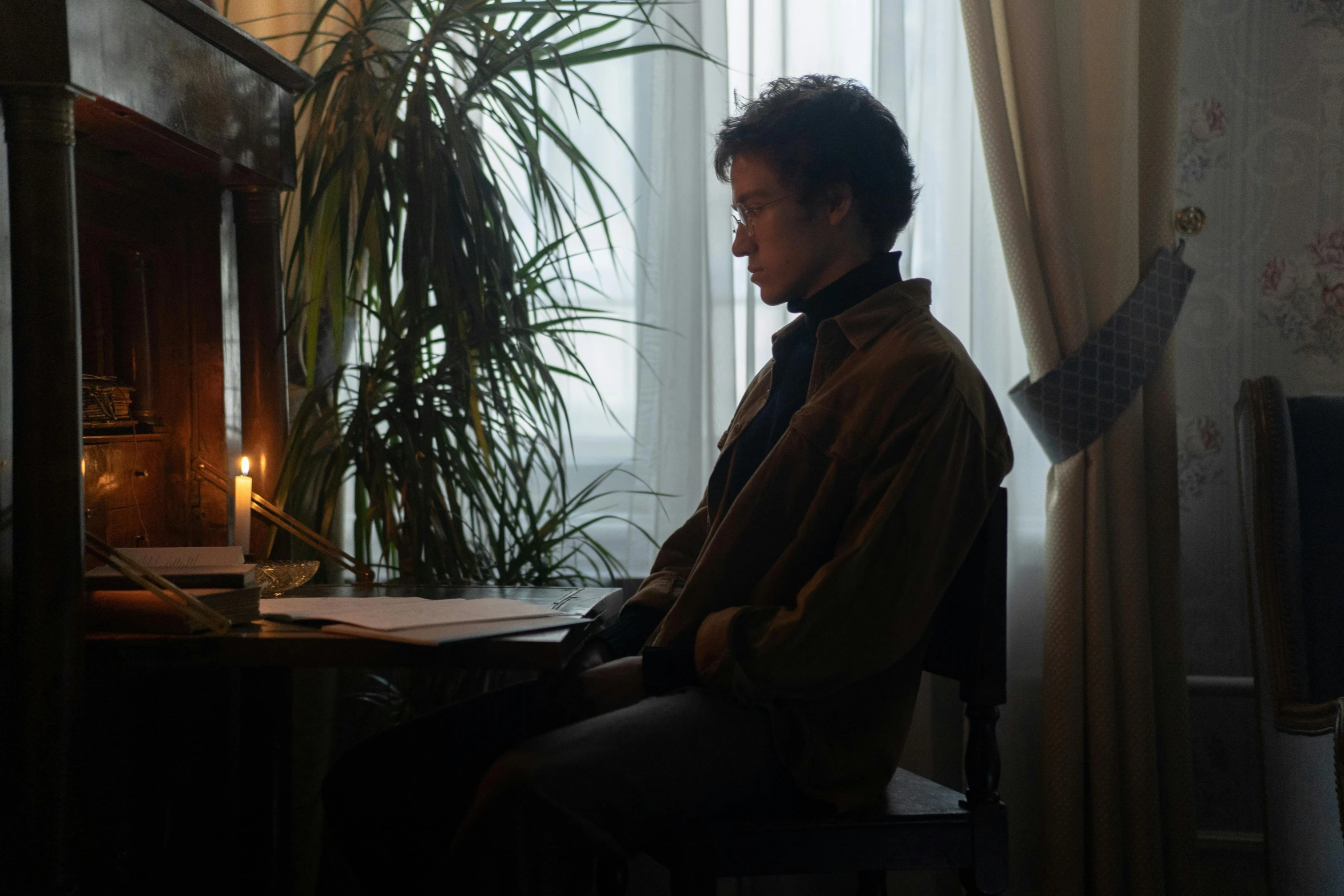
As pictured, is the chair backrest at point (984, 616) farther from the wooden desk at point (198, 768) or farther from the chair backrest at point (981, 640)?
the wooden desk at point (198, 768)

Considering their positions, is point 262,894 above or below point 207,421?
below

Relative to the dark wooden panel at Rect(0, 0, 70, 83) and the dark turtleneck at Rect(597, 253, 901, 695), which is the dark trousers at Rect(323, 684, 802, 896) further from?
the dark wooden panel at Rect(0, 0, 70, 83)

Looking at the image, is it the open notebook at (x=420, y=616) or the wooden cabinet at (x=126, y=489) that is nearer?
the open notebook at (x=420, y=616)

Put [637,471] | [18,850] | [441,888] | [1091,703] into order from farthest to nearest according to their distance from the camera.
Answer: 1. [637,471]
2. [1091,703]
3. [441,888]
4. [18,850]

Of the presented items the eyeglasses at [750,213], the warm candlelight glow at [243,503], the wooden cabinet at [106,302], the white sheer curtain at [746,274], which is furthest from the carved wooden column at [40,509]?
the white sheer curtain at [746,274]

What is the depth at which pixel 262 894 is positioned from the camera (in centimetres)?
151

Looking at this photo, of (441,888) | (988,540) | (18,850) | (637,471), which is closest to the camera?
(18,850)

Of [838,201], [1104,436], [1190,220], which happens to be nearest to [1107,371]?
[1104,436]

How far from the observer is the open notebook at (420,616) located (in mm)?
1065

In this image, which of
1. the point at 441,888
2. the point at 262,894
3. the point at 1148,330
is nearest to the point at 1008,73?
the point at 1148,330

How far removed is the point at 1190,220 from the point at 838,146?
3.39ft

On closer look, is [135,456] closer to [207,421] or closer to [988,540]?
[207,421]

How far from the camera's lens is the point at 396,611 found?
1.19m

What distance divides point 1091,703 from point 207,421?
155cm
